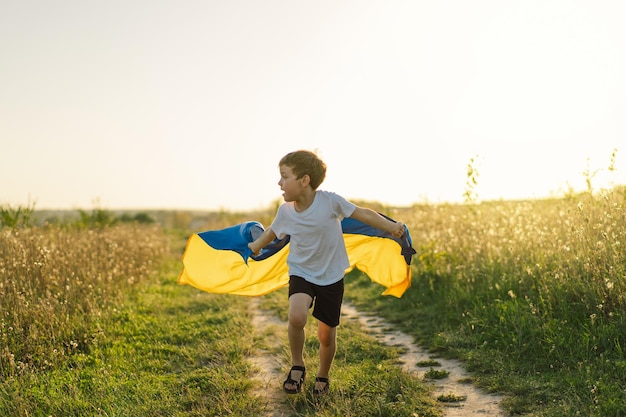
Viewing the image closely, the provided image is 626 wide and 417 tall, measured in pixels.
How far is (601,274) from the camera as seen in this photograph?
24.2 ft

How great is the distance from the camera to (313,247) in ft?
19.0

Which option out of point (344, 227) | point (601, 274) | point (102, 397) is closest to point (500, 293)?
point (601, 274)

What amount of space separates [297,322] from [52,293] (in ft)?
17.1

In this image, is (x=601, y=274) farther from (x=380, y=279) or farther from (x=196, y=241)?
(x=196, y=241)

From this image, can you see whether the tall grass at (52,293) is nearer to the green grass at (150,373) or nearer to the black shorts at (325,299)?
the green grass at (150,373)

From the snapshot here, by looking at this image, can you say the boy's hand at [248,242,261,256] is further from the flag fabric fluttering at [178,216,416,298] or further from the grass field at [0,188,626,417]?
the grass field at [0,188,626,417]

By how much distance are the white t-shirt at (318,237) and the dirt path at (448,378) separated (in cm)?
168

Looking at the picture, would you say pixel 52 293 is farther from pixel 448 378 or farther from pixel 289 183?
pixel 448 378

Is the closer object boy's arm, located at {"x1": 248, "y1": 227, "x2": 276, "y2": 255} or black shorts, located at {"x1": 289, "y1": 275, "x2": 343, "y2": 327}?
black shorts, located at {"x1": 289, "y1": 275, "x2": 343, "y2": 327}

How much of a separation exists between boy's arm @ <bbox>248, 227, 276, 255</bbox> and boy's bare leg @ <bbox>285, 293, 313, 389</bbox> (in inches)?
31.7

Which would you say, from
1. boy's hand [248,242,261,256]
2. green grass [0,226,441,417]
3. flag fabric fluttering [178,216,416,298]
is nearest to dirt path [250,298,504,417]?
green grass [0,226,441,417]

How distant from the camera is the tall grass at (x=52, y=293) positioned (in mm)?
7383

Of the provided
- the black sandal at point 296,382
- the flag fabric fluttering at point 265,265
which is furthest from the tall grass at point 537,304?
the black sandal at point 296,382

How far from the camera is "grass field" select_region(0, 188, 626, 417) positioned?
227 inches
